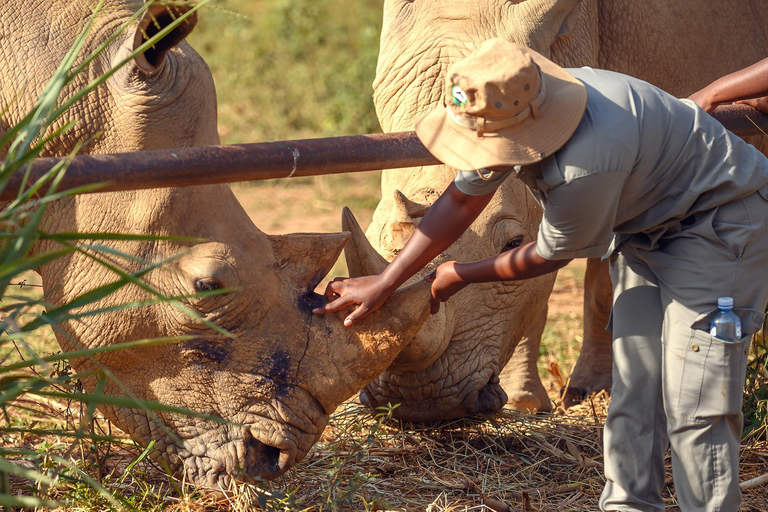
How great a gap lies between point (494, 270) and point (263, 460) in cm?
89

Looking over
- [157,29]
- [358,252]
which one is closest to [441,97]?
[358,252]

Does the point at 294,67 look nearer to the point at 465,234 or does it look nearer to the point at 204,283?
the point at 465,234

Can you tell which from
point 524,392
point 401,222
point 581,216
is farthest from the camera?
point 524,392

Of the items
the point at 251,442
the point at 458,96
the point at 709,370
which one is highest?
the point at 458,96

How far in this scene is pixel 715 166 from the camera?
263cm

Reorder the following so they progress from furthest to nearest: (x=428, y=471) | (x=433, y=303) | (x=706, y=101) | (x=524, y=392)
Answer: (x=524, y=392) → (x=428, y=471) → (x=706, y=101) → (x=433, y=303)

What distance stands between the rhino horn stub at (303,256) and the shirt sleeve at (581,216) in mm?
729

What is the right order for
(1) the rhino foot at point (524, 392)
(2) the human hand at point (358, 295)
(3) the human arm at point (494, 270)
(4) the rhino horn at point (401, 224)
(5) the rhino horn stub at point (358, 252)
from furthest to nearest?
(1) the rhino foot at point (524, 392) < (4) the rhino horn at point (401, 224) < (5) the rhino horn stub at point (358, 252) < (2) the human hand at point (358, 295) < (3) the human arm at point (494, 270)

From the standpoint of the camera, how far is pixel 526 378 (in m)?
4.48

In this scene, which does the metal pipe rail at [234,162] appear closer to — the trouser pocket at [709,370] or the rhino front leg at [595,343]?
the trouser pocket at [709,370]

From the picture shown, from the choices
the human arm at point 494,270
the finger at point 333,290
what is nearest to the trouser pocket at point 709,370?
the human arm at point 494,270

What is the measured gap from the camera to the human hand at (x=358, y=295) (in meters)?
2.94

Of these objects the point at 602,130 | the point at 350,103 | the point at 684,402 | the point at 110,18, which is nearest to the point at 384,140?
the point at 602,130

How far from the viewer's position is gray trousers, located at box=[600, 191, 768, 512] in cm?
264
